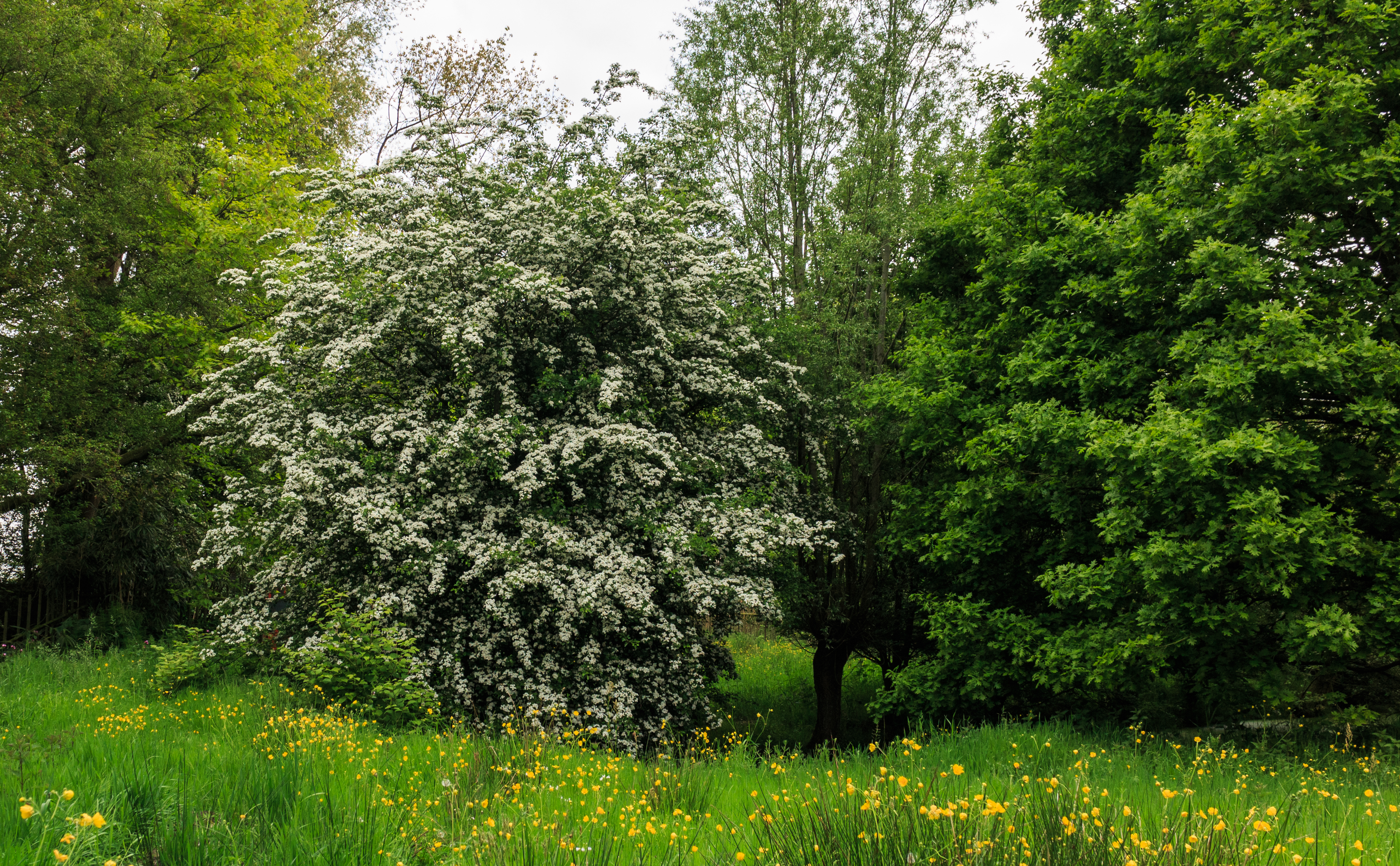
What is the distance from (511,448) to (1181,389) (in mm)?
8110

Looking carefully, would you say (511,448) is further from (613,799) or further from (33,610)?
(33,610)

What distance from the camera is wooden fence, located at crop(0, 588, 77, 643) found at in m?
15.6

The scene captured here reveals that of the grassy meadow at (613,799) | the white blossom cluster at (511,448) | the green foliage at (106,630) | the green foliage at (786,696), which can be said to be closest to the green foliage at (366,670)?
the grassy meadow at (613,799)

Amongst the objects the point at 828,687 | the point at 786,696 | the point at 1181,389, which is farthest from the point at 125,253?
the point at 1181,389

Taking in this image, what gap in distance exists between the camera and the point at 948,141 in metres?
16.5

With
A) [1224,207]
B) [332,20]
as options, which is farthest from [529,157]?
[332,20]

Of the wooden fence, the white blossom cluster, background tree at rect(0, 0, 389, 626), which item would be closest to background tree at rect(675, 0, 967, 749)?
the white blossom cluster

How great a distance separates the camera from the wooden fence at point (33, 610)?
15586 mm

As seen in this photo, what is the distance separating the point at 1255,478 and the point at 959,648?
15.6ft

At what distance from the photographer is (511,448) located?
34.3ft

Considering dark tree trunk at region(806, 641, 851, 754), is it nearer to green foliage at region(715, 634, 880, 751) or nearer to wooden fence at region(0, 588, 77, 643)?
green foliage at region(715, 634, 880, 751)

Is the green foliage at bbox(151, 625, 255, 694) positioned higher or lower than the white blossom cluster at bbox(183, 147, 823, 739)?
lower

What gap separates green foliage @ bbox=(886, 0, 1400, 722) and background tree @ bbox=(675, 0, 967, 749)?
176 cm

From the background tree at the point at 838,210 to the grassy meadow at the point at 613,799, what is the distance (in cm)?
661
